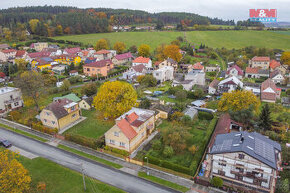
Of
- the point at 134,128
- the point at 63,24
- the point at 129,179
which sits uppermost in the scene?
the point at 63,24

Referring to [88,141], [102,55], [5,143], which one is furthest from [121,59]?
[5,143]

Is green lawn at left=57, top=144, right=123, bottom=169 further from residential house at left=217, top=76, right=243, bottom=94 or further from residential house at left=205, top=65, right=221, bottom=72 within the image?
residential house at left=205, top=65, right=221, bottom=72

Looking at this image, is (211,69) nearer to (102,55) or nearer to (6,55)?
(102,55)

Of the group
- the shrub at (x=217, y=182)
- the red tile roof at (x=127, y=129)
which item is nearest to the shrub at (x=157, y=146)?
the red tile roof at (x=127, y=129)

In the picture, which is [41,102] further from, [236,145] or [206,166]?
[236,145]

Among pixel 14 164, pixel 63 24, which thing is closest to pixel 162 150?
pixel 14 164
